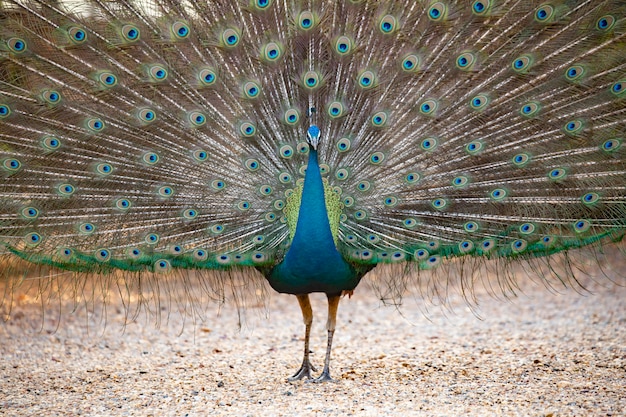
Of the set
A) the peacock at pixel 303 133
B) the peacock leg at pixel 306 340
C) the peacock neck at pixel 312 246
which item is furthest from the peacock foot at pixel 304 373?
the peacock neck at pixel 312 246

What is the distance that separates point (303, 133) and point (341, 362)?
2.38 meters

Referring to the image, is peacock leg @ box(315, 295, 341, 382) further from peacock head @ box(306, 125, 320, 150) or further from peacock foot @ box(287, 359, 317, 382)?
peacock head @ box(306, 125, 320, 150)

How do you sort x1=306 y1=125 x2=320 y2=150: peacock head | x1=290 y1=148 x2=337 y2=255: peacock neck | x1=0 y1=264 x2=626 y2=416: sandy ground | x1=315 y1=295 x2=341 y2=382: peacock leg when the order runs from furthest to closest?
x1=315 y1=295 x2=341 y2=382: peacock leg
x1=0 y1=264 x2=626 y2=416: sandy ground
x1=290 y1=148 x2=337 y2=255: peacock neck
x1=306 y1=125 x2=320 y2=150: peacock head

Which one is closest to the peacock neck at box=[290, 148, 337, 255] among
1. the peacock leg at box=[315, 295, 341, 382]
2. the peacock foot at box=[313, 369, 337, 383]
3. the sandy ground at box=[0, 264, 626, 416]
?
the peacock leg at box=[315, 295, 341, 382]

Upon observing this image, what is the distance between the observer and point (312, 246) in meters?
4.80

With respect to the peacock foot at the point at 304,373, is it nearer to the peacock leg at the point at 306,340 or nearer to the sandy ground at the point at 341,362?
the peacock leg at the point at 306,340

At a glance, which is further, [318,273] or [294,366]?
[294,366]

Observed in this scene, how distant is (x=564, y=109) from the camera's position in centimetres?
504

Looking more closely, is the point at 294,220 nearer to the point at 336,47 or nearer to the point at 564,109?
the point at 336,47

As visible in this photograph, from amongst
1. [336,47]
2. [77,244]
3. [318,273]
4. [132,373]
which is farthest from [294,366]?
[336,47]

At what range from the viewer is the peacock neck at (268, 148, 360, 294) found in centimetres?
482

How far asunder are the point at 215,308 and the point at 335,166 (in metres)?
5.03

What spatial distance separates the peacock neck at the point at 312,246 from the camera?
4.82m

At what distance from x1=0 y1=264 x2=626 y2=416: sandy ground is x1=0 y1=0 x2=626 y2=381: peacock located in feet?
3.02
